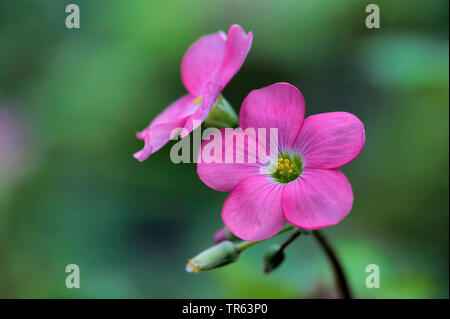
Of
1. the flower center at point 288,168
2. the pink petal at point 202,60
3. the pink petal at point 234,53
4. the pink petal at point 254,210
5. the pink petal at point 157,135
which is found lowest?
the pink petal at point 254,210

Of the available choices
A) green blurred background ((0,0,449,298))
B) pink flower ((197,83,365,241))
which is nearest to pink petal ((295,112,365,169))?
pink flower ((197,83,365,241))

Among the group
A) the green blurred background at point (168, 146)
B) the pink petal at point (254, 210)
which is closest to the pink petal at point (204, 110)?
the pink petal at point (254, 210)

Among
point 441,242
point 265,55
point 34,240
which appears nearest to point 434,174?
point 441,242

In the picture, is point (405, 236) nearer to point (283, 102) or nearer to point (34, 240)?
point (283, 102)

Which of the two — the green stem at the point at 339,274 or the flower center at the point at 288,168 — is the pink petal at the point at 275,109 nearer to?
the flower center at the point at 288,168

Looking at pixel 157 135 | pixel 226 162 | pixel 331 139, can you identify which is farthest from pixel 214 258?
pixel 331 139

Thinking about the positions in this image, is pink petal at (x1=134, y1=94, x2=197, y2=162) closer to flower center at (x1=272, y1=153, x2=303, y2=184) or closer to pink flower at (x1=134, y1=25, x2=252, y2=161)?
pink flower at (x1=134, y1=25, x2=252, y2=161)
